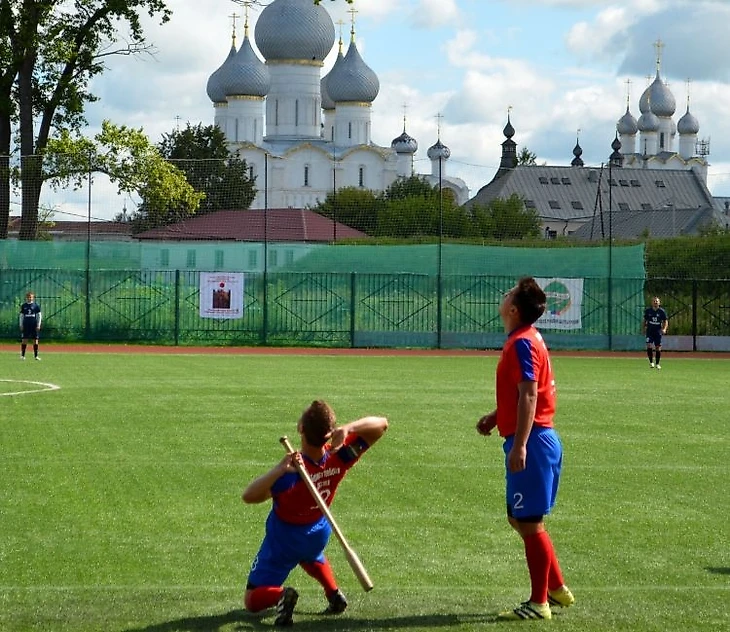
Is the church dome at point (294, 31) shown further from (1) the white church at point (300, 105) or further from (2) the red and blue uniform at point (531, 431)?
(2) the red and blue uniform at point (531, 431)

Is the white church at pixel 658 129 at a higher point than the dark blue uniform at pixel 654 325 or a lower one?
higher

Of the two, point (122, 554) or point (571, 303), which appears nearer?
point (122, 554)

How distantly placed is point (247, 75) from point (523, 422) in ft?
374

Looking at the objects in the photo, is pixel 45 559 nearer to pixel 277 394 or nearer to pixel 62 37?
pixel 277 394

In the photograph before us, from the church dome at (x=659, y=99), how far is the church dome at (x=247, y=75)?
7752 centimetres

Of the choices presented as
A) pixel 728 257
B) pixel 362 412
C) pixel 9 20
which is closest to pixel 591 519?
pixel 362 412

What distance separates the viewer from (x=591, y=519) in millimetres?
11281

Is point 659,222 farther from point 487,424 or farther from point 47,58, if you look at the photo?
point 487,424

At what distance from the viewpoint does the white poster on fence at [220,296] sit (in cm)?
4056

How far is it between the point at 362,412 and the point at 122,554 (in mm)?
9972

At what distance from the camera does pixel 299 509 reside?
25.6 ft

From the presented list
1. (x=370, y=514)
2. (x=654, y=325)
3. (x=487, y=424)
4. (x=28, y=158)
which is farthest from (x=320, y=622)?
(x=28, y=158)

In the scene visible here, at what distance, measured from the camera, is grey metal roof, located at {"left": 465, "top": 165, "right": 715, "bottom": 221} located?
129 metres

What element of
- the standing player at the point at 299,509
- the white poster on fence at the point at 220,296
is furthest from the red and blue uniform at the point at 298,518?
the white poster on fence at the point at 220,296
